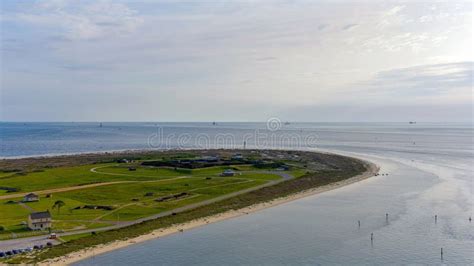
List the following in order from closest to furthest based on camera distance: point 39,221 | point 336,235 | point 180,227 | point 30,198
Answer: point 39,221, point 336,235, point 180,227, point 30,198

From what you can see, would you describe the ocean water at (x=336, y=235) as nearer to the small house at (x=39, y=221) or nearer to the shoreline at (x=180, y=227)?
the shoreline at (x=180, y=227)

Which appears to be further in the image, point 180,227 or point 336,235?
point 180,227

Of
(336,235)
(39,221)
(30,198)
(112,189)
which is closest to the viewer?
(39,221)

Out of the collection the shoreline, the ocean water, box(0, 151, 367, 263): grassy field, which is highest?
box(0, 151, 367, 263): grassy field

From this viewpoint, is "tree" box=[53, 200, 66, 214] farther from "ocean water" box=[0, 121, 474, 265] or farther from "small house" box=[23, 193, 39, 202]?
"ocean water" box=[0, 121, 474, 265]

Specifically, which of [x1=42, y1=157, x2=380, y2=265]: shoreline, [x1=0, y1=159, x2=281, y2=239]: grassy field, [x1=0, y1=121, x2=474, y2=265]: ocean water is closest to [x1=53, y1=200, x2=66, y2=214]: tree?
[x1=0, y1=159, x2=281, y2=239]: grassy field

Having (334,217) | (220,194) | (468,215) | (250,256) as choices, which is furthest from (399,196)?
(250,256)

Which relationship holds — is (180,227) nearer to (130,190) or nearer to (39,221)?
(39,221)

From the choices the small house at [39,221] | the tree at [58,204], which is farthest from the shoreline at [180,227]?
the tree at [58,204]

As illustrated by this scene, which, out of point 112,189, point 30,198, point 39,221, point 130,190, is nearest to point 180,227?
point 39,221
